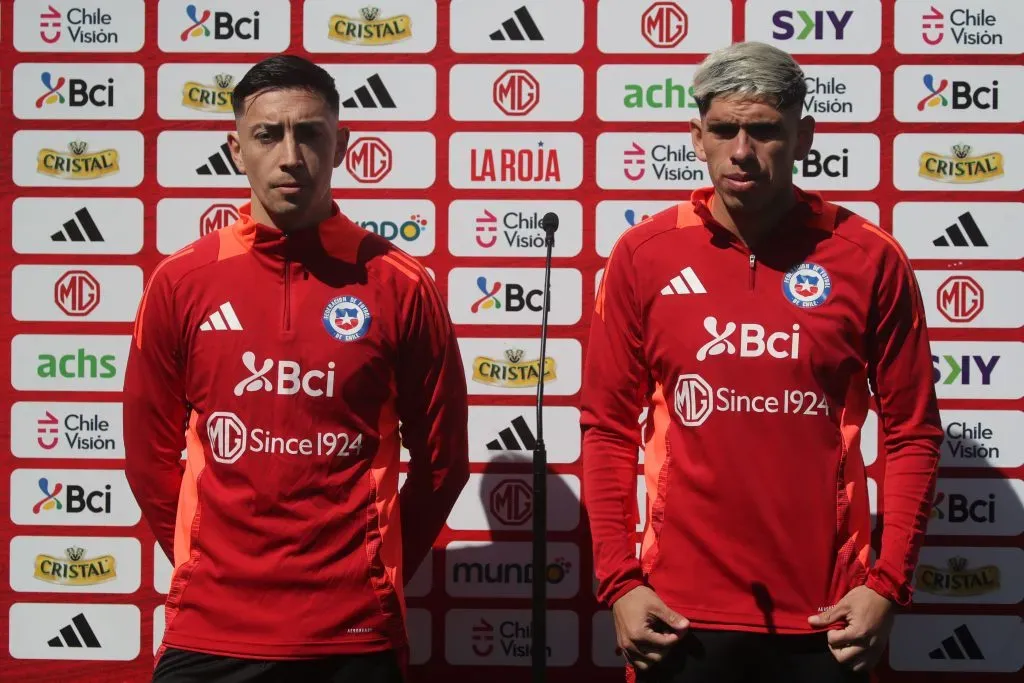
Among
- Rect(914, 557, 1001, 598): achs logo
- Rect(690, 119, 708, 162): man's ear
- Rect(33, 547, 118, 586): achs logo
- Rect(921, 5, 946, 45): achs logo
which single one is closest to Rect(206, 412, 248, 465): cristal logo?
Rect(690, 119, 708, 162): man's ear

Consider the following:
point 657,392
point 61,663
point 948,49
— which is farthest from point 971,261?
point 61,663

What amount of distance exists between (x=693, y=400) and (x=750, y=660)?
0.41 metres

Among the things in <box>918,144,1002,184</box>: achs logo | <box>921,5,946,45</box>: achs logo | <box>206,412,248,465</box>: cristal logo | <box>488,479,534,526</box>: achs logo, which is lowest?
<box>488,479,534,526</box>: achs logo

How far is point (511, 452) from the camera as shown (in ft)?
9.10

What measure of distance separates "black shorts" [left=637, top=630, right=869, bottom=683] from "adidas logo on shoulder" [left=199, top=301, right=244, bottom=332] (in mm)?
885

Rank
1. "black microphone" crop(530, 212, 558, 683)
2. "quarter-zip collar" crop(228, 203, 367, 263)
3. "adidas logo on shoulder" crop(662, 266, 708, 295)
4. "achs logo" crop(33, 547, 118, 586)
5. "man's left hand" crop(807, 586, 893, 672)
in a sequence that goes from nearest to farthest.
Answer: "man's left hand" crop(807, 586, 893, 672), "adidas logo on shoulder" crop(662, 266, 708, 295), "quarter-zip collar" crop(228, 203, 367, 263), "black microphone" crop(530, 212, 558, 683), "achs logo" crop(33, 547, 118, 586)

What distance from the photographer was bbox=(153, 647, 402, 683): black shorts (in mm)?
1730

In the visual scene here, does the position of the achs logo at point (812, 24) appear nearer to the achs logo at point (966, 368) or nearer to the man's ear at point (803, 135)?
the achs logo at point (966, 368)

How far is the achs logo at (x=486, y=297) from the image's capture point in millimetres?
2781

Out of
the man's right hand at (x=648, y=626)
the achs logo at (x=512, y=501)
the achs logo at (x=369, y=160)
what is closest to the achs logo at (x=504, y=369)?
the achs logo at (x=512, y=501)

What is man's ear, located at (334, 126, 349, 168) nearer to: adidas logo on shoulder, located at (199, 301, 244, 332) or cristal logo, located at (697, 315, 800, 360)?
adidas logo on shoulder, located at (199, 301, 244, 332)

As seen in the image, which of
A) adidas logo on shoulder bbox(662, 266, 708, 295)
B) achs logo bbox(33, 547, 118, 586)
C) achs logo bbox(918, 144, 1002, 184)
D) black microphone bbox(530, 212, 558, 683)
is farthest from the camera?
achs logo bbox(33, 547, 118, 586)

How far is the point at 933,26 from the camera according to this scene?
2742 millimetres

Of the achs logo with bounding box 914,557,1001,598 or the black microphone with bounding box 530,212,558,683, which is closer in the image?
the black microphone with bounding box 530,212,558,683
